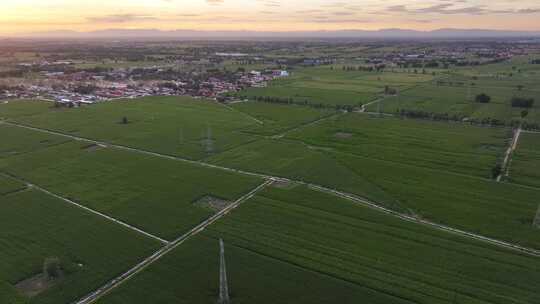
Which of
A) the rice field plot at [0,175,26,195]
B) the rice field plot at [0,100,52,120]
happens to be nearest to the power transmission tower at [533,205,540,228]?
the rice field plot at [0,175,26,195]

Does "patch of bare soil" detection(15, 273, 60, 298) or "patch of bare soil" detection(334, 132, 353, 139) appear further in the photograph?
"patch of bare soil" detection(334, 132, 353, 139)

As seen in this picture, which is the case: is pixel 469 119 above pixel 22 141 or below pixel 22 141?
above

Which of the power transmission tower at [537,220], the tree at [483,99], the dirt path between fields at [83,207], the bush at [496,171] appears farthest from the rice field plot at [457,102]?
the dirt path between fields at [83,207]

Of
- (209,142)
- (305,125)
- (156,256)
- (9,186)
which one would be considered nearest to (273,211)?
(156,256)

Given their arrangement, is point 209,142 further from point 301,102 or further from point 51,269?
point 301,102

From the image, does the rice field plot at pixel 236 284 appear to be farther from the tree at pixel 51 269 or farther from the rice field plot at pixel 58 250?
the tree at pixel 51 269

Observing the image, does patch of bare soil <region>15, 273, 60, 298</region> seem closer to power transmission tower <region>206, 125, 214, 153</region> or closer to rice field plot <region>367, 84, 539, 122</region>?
power transmission tower <region>206, 125, 214, 153</region>

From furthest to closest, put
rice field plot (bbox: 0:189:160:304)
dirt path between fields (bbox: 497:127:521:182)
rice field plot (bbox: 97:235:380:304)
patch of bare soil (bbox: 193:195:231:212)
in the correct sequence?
dirt path between fields (bbox: 497:127:521:182) → patch of bare soil (bbox: 193:195:231:212) → rice field plot (bbox: 0:189:160:304) → rice field plot (bbox: 97:235:380:304)
